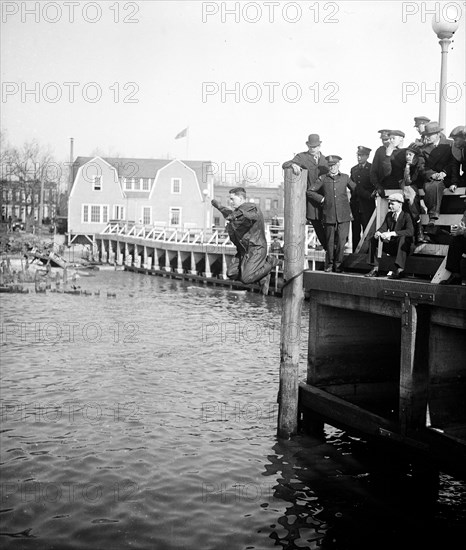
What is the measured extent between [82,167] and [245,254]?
65928mm

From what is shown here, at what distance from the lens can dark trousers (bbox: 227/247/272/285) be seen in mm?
11922

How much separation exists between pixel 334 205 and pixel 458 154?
2705 mm

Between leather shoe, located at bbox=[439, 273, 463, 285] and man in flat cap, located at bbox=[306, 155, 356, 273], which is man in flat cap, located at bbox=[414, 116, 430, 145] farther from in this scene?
leather shoe, located at bbox=[439, 273, 463, 285]

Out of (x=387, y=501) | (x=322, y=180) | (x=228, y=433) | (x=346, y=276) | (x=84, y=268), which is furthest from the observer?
(x=84, y=268)

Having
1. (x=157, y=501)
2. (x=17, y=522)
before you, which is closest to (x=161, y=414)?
(x=157, y=501)

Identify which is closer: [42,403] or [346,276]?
[346,276]

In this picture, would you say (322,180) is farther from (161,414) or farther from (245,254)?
(161,414)

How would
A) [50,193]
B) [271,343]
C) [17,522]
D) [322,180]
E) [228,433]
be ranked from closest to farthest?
1. [17,522]
2. [322,180]
3. [228,433]
4. [271,343]
5. [50,193]

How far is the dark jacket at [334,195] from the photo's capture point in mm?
13320

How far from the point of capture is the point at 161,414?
16094mm

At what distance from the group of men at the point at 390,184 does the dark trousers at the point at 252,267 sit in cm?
149

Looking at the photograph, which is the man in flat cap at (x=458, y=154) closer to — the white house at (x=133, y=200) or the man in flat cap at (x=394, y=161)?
the man in flat cap at (x=394, y=161)

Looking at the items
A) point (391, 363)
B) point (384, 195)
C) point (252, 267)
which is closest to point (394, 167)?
point (384, 195)

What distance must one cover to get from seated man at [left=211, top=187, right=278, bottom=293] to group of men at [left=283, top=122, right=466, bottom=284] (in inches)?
41.8
